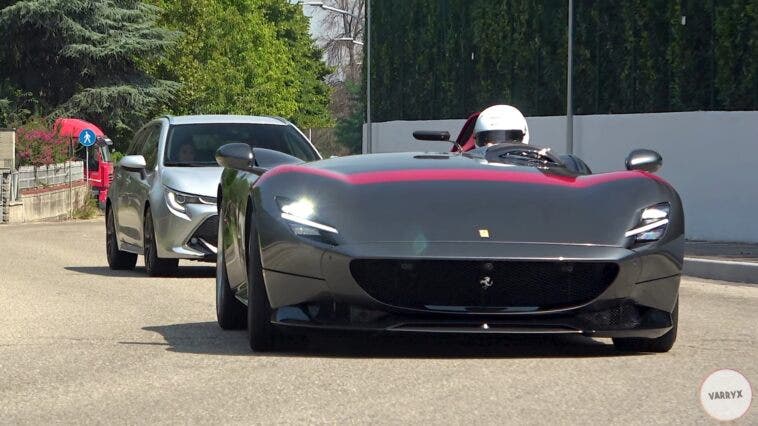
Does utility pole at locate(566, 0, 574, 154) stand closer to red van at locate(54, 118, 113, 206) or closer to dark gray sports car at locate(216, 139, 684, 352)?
red van at locate(54, 118, 113, 206)

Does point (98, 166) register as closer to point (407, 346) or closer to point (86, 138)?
point (86, 138)

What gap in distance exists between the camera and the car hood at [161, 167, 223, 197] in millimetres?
16250

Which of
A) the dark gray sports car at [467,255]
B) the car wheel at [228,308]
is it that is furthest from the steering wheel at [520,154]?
the car wheel at [228,308]

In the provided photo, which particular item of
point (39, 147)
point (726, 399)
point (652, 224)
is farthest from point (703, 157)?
point (39, 147)

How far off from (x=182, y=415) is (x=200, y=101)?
78.0 meters

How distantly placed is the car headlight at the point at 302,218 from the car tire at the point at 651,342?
1524 millimetres

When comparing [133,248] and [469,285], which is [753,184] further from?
[469,285]

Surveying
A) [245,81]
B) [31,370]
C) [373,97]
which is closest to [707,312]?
[31,370]

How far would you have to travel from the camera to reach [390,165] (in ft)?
29.3

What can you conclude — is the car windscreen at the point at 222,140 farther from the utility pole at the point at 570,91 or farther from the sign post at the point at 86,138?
the sign post at the point at 86,138

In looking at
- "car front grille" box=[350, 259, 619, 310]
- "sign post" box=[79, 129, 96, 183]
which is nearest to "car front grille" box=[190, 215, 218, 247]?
"car front grille" box=[350, 259, 619, 310]

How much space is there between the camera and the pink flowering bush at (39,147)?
159 ft

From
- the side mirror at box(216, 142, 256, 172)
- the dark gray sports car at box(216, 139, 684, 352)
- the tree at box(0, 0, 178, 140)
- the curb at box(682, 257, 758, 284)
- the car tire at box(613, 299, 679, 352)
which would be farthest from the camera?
the tree at box(0, 0, 178, 140)

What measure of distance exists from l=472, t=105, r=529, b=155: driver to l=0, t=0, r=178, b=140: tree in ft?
181
